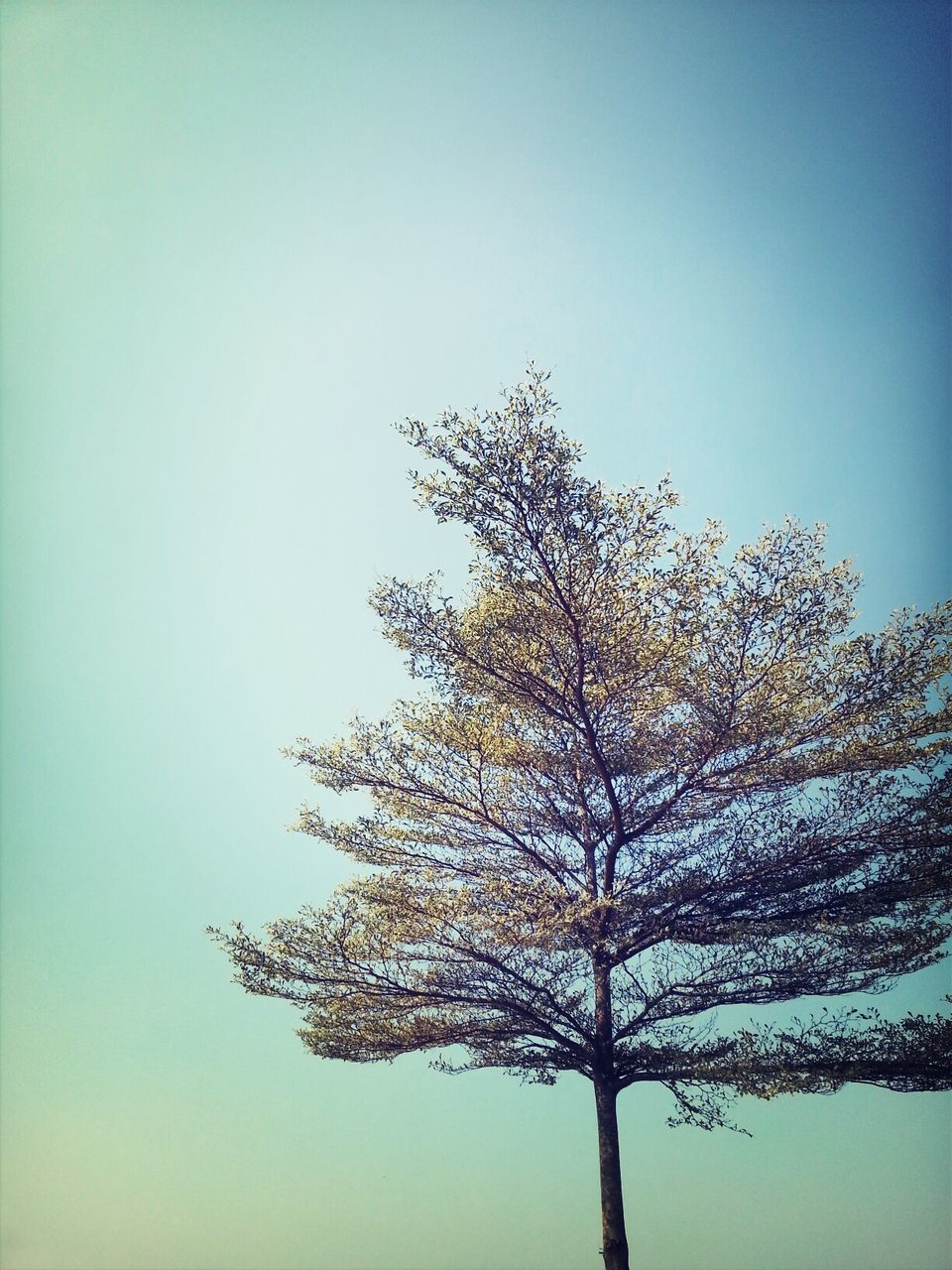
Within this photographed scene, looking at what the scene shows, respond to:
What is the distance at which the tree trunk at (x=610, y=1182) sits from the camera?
5637 millimetres

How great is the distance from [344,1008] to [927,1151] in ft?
29.4

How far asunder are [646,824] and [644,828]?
0.23 ft

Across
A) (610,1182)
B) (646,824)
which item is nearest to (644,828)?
(646,824)

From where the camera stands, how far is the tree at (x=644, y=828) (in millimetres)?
5809

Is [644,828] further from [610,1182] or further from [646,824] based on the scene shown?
[610,1182]

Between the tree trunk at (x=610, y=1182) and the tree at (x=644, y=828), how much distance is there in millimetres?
20

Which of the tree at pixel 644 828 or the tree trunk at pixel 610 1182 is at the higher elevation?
the tree at pixel 644 828

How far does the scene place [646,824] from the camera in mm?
6480

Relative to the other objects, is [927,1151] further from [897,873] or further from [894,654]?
[894,654]

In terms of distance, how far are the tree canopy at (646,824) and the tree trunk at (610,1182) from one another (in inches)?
8.9

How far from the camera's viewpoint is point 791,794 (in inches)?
264

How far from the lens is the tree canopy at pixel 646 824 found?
5.82 metres

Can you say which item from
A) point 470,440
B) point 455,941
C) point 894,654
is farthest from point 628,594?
point 455,941

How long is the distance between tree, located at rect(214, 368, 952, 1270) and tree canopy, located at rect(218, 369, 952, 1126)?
0.07 ft
